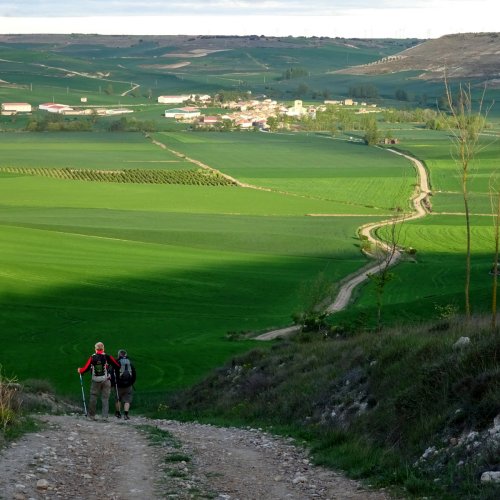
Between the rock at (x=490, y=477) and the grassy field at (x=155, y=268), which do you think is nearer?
the rock at (x=490, y=477)

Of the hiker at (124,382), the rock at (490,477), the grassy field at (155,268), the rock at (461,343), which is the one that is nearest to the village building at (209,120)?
the grassy field at (155,268)

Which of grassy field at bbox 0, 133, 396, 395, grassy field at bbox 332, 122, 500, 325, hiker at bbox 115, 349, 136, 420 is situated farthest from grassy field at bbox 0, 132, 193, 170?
hiker at bbox 115, 349, 136, 420

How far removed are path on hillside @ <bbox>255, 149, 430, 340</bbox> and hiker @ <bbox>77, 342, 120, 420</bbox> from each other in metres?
15.1

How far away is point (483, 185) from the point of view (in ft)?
338

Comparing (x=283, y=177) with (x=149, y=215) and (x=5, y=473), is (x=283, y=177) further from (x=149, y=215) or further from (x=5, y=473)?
(x=5, y=473)

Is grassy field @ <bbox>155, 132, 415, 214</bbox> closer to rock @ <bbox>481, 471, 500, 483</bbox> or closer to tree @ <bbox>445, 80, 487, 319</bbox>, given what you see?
tree @ <bbox>445, 80, 487, 319</bbox>

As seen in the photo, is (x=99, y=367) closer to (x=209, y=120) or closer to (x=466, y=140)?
(x=466, y=140)

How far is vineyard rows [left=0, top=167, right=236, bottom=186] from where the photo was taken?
105 metres

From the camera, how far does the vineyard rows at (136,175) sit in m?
105

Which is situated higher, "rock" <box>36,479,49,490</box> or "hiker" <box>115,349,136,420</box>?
"rock" <box>36,479,49,490</box>

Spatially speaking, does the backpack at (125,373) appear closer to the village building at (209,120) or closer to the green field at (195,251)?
the green field at (195,251)

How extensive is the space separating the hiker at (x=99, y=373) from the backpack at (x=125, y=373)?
74 centimetres

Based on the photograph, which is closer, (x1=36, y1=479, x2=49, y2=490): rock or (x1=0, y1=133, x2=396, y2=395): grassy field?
(x1=36, y1=479, x2=49, y2=490): rock

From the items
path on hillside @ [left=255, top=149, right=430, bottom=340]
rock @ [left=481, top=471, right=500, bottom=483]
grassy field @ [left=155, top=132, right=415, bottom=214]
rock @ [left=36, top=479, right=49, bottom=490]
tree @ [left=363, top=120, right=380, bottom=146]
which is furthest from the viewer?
tree @ [left=363, top=120, right=380, bottom=146]
